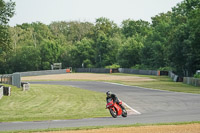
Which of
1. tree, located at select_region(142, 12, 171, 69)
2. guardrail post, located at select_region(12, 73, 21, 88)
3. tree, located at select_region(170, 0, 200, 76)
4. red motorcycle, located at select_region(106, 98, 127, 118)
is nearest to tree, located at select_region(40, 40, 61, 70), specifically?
tree, located at select_region(142, 12, 171, 69)

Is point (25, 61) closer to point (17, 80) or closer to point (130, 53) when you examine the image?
point (130, 53)

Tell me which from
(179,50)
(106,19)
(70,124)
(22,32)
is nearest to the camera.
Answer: (70,124)

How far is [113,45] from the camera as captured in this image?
135 metres

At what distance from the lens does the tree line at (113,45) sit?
7144cm

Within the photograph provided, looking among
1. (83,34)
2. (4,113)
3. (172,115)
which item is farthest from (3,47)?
(83,34)

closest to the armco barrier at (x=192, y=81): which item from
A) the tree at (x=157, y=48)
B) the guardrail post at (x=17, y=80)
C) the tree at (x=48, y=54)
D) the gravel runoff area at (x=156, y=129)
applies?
the guardrail post at (x=17, y=80)

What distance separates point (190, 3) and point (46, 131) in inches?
2511

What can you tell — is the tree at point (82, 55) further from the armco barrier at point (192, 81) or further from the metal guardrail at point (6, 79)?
the armco barrier at point (192, 81)

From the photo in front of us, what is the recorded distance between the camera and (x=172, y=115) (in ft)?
69.8

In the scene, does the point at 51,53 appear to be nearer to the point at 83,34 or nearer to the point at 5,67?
the point at 5,67

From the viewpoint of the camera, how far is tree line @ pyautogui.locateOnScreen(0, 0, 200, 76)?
7144cm

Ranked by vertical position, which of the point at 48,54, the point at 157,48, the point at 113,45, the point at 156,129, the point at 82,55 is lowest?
the point at 156,129


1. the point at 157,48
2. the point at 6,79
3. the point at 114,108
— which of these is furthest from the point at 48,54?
the point at 114,108

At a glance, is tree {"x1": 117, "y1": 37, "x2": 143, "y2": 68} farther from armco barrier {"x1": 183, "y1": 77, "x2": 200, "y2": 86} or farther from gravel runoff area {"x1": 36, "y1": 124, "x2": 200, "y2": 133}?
gravel runoff area {"x1": 36, "y1": 124, "x2": 200, "y2": 133}
